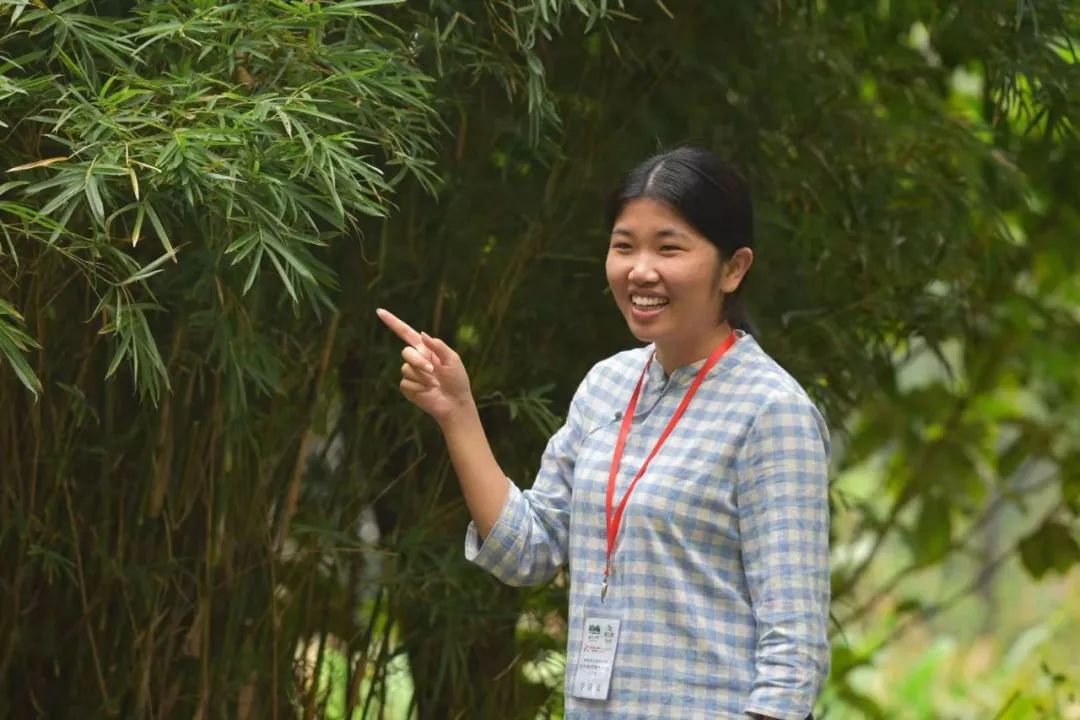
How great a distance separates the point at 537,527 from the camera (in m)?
2.05

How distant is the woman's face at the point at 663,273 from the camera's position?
6.31 ft

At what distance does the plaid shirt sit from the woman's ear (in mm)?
101

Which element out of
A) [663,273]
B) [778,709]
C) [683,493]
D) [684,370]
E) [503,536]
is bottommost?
[778,709]

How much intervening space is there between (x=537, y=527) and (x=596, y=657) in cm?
21

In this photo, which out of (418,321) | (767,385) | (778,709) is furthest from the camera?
(418,321)

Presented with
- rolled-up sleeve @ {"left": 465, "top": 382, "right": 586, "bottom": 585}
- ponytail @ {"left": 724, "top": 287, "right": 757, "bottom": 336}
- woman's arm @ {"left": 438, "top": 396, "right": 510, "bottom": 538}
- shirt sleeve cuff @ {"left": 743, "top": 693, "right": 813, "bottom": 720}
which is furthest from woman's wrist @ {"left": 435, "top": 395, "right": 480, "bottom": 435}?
shirt sleeve cuff @ {"left": 743, "top": 693, "right": 813, "bottom": 720}

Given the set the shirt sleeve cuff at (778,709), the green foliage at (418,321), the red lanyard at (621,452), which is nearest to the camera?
the shirt sleeve cuff at (778,709)

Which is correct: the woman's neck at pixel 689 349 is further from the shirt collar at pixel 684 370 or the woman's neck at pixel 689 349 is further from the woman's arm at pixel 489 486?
the woman's arm at pixel 489 486

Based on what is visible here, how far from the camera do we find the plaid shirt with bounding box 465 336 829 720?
1.82 m

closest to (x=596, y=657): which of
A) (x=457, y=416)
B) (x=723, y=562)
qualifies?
(x=723, y=562)

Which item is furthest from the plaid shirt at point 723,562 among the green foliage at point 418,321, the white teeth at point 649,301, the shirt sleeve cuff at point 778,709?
the green foliage at point 418,321

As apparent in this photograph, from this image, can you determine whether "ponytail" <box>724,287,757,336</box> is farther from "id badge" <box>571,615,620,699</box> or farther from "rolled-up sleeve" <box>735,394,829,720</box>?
"id badge" <box>571,615,620,699</box>

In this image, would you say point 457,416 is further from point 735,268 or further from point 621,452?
point 735,268

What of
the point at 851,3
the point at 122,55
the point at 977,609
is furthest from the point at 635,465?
the point at 977,609
